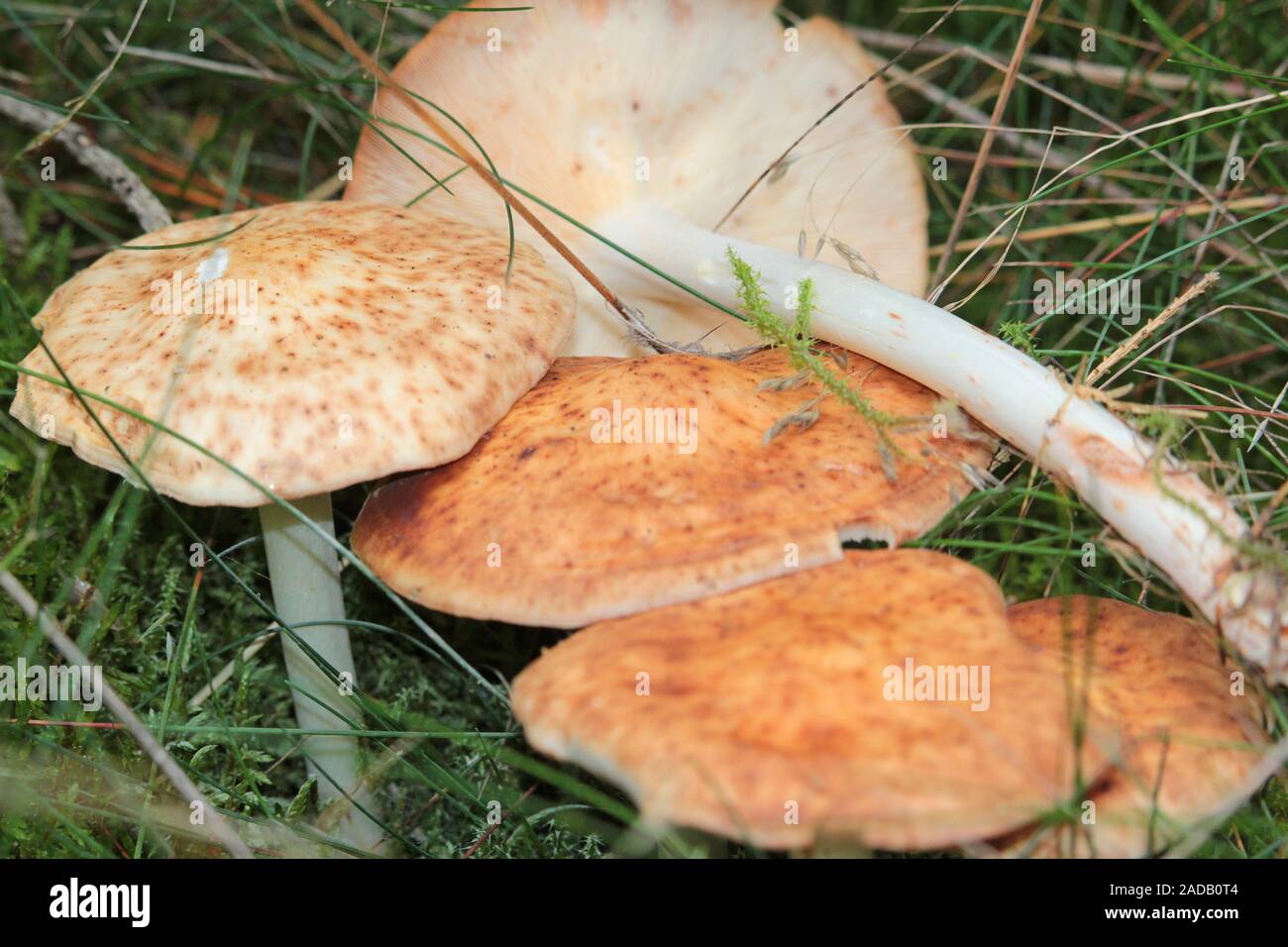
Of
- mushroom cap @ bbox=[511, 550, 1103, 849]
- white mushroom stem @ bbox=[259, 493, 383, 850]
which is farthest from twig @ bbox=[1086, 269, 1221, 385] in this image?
white mushroom stem @ bbox=[259, 493, 383, 850]

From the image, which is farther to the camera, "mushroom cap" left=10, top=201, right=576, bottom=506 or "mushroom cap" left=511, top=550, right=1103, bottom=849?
"mushroom cap" left=10, top=201, right=576, bottom=506

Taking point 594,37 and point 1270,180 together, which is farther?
point 1270,180

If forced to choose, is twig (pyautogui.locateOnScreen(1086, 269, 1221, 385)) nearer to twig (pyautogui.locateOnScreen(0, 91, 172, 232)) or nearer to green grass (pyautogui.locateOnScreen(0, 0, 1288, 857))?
green grass (pyautogui.locateOnScreen(0, 0, 1288, 857))

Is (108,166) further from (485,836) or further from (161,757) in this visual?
(485,836)

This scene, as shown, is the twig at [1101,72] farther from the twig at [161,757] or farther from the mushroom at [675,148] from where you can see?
the twig at [161,757]

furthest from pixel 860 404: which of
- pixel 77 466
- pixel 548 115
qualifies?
pixel 77 466

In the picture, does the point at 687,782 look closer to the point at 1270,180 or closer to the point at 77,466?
the point at 77,466

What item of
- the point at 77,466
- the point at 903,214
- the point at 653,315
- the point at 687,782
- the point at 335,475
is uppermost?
the point at 903,214
